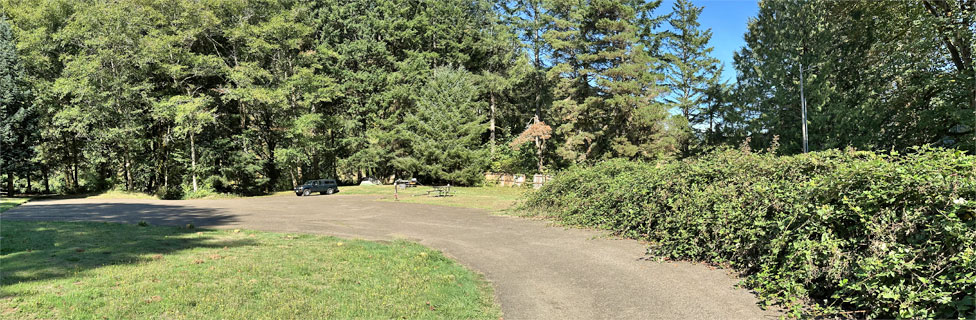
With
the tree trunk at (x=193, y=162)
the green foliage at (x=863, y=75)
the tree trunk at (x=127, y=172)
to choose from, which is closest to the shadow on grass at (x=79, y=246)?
the tree trunk at (x=193, y=162)

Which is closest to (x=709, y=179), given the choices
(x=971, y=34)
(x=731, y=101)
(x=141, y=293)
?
(x=141, y=293)

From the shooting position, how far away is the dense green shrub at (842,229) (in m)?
4.34

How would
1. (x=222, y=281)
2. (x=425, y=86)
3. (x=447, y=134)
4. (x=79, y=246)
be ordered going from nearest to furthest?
1. (x=222, y=281)
2. (x=79, y=246)
3. (x=447, y=134)
4. (x=425, y=86)

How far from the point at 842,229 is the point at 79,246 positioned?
1151 centimetres

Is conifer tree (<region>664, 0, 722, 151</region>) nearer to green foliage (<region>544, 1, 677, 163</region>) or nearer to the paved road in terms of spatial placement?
green foliage (<region>544, 1, 677, 163</region>)

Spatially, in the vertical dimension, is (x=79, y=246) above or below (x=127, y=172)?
below

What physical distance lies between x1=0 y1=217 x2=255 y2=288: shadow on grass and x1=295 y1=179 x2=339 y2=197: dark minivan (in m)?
23.2

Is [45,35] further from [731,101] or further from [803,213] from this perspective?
[731,101]

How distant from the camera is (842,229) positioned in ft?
17.9

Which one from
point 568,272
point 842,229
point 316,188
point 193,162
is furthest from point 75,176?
point 842,229

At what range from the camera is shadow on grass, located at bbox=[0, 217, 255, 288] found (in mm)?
6016

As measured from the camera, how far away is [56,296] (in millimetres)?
4906

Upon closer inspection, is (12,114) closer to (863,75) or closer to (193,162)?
(193,162)

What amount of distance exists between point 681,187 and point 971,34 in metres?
17.0
